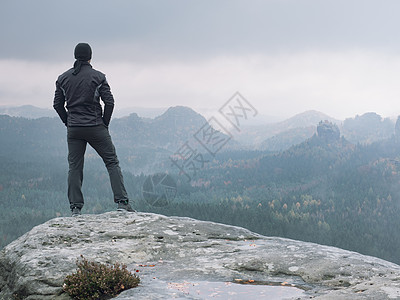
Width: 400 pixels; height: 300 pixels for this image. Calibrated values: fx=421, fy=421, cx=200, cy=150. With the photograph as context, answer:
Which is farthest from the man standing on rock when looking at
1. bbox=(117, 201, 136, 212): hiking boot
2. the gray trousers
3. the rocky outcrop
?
→ the rocky outcrop

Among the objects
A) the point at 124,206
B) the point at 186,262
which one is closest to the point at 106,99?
the point at 124,206

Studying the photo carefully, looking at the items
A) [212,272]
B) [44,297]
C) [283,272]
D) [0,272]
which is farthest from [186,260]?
[0,272]

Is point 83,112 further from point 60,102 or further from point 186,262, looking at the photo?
point 186,262

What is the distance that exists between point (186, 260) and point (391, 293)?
13.3ft

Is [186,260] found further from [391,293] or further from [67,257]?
[391,293]

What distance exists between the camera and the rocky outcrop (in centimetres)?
687

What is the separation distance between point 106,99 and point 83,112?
0.64m

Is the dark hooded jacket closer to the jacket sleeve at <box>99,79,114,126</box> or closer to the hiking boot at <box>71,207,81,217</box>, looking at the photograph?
the jacket sleeve at <box>99,79,114,126</box>

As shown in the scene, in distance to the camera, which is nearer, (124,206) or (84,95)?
(84,95)

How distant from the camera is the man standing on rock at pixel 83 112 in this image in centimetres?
1022

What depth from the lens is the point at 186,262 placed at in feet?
28.2

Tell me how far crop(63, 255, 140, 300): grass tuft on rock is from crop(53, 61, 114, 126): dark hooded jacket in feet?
14.7

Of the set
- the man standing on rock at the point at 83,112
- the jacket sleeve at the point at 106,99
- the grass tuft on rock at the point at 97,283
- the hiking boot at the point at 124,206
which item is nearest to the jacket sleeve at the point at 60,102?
the man standing on rock at the point at 83,112

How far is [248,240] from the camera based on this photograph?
33.9 ft
